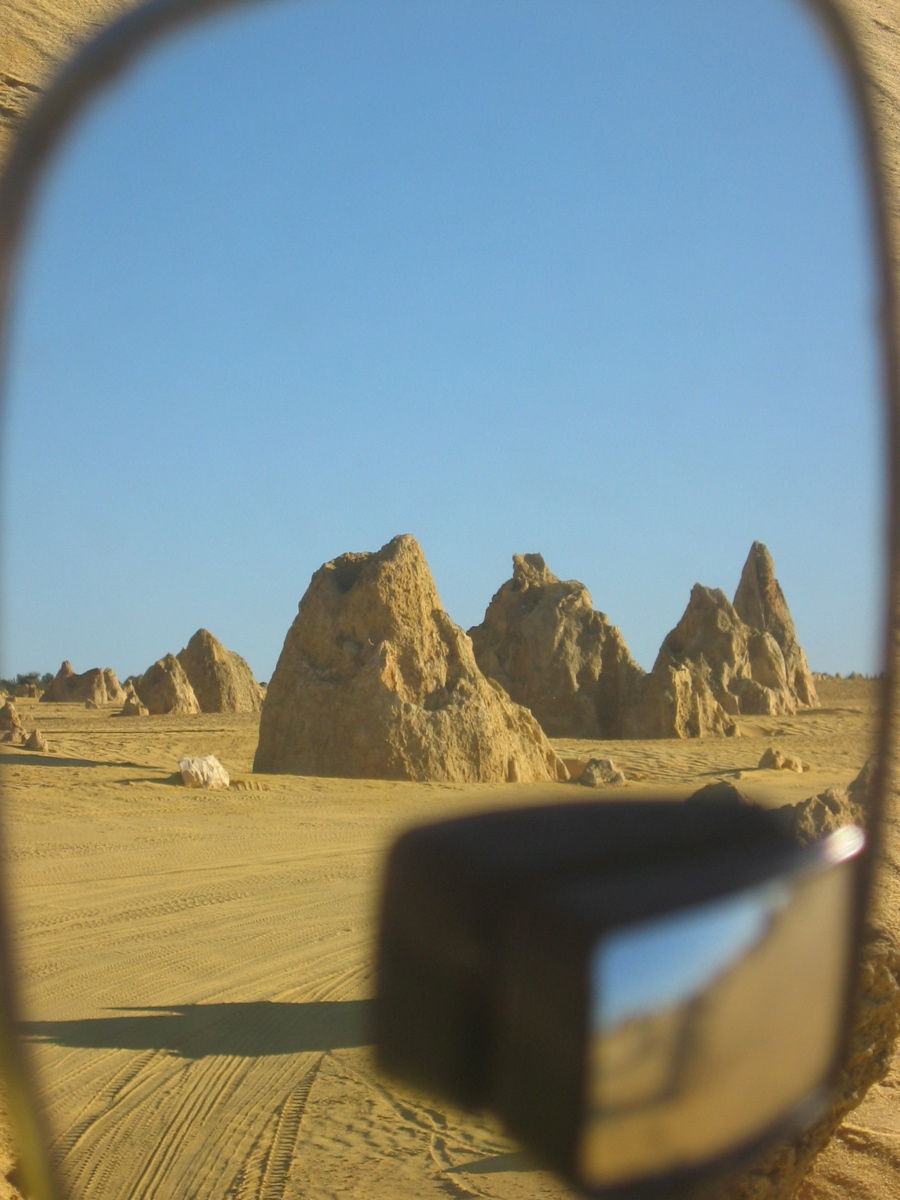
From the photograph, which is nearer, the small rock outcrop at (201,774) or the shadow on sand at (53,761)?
the small rock outcrop at (201,774)

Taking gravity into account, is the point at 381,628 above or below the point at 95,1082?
above

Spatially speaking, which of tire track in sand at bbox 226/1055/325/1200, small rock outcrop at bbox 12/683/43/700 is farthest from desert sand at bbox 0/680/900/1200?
small rock outcrop at bbox 12/683/43/700

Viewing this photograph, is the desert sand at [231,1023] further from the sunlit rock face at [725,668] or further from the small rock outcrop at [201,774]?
the sunlit rock face at [725,668]

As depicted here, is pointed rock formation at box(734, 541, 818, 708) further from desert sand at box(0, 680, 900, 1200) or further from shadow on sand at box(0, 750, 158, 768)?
desert sand at box(0, 680, 900, 1200)

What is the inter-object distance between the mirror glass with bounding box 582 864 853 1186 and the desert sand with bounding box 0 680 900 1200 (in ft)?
0.69

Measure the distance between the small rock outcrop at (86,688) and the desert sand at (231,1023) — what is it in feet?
89.4

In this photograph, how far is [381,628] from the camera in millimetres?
13250

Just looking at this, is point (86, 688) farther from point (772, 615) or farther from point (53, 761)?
point (53, 761)

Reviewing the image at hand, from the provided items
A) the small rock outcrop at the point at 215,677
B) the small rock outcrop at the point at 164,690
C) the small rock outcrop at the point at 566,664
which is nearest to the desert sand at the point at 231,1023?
the small rock outcrop at the point at 566,664

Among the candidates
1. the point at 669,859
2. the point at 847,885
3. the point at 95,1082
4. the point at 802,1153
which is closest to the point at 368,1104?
the point at 95,1082

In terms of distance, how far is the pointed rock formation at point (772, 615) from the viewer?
100 ft

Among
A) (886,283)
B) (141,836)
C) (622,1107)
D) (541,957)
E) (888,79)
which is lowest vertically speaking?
(141,836)

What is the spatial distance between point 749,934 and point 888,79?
4.83 metres

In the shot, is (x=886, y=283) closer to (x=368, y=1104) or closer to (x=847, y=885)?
(x=847, y=885)
